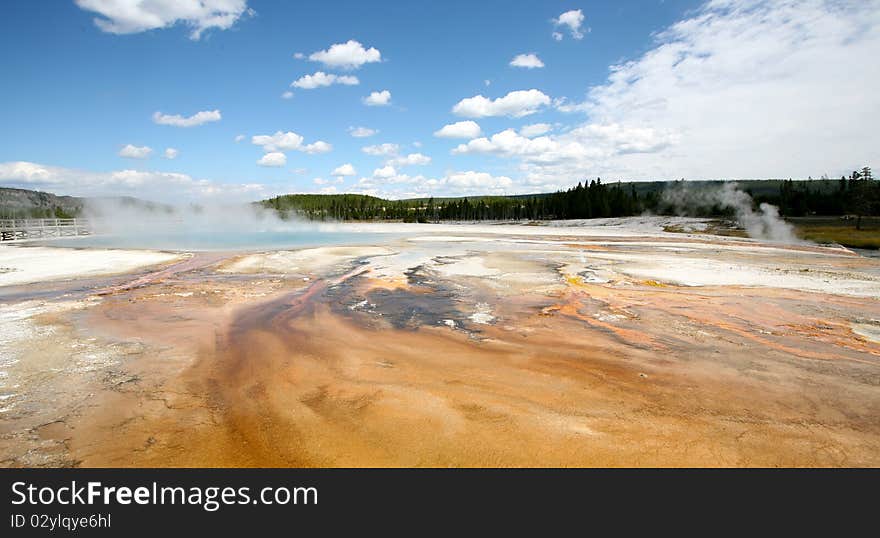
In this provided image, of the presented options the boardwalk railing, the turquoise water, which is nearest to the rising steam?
the turquoise water

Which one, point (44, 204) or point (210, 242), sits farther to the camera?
point (44, 204)

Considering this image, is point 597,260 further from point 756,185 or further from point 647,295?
point 756,185

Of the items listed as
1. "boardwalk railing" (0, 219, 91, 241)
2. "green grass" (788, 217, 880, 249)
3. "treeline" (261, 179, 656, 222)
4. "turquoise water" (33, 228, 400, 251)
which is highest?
"treeline" (261, 179, 656, 222)

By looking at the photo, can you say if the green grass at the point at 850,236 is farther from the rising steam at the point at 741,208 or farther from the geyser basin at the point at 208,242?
the geyser basin at the point at 208,242

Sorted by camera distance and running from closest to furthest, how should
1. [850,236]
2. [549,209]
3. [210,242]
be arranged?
[210,242], [850,236], [549,209]

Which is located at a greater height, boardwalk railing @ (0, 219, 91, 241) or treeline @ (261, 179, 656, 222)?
treeline @ (261, 179, 656, 222)

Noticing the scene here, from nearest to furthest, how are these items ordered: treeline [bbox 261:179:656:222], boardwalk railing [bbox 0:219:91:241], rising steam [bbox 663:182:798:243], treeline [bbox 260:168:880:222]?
boardwalk railing [bbox 0:219:91:241] → rising steam [bbox 663:182:798:243] → treeline [bbox 260:168:880:222] → treeline [bbox 261:179:656:222]

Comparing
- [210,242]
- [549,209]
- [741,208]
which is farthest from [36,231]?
[549,209]

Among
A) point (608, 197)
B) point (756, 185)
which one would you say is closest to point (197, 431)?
point (608, 197)

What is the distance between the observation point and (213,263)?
17125mm

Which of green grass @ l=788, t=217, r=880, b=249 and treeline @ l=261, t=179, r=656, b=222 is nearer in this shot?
green grass @ l=788, t=217, r=880, b=249

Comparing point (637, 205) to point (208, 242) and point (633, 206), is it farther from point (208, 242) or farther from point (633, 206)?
point (208, 242)

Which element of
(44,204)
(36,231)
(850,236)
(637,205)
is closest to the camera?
(850,236)

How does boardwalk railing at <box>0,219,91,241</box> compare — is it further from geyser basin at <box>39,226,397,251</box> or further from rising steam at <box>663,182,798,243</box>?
rising steam at <box>663,182,798,243</box>
